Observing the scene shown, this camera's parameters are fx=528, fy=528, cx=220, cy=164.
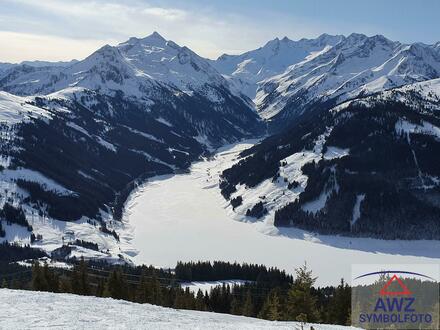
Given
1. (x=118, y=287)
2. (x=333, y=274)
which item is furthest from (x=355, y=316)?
(x=333, y=274)

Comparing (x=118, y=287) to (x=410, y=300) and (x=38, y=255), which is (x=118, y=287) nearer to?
(x=410, y=300)

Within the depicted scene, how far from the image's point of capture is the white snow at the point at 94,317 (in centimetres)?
3884

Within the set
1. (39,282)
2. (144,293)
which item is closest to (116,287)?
(144,293)

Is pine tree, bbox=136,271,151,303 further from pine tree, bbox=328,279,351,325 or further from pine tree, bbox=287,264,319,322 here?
pine tree, bbox=287,264,319,322

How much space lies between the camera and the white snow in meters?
38.8

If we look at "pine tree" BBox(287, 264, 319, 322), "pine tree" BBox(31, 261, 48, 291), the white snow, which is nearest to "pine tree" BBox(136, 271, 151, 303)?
"pine tree" BBox(31, 261, 48, 291)

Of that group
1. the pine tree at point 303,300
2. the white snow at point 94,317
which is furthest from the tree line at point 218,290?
the white snow at point 94,317

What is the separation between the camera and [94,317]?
1624 inches

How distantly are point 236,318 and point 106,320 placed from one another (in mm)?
15326

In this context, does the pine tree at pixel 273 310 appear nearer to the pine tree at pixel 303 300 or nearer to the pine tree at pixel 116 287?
the pine tree at pixel 303 300

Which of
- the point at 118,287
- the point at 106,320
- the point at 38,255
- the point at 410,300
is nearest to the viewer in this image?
the point at 410,300

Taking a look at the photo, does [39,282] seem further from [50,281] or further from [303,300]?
[303,300]

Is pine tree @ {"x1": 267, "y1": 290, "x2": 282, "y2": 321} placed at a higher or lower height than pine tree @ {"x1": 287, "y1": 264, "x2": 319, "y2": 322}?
lower

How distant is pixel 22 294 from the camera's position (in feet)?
167
